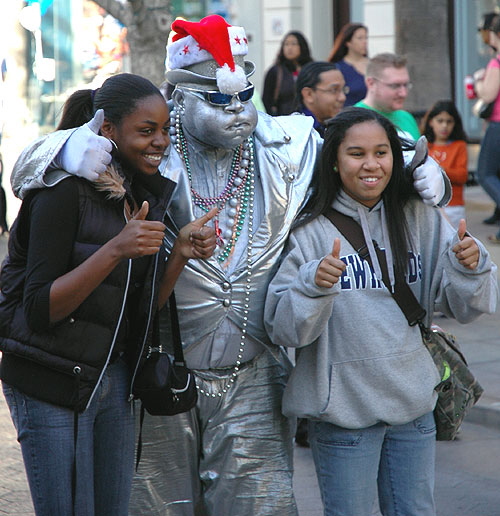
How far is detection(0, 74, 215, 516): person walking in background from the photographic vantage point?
282 cm

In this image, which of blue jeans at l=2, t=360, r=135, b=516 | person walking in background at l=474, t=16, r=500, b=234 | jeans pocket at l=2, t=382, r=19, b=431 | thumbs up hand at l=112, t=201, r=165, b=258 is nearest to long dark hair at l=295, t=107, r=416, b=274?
thumbs up hand at l=112, t=201, r=165, b=258

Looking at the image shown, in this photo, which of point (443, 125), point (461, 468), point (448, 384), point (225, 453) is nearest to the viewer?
point (448, 384)

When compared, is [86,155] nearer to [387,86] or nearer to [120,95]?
[120,95]

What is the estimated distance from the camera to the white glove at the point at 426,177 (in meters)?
3.35

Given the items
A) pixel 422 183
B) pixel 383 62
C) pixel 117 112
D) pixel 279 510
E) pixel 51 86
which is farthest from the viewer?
pixel 51 86

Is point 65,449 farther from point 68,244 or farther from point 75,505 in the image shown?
point 68,244

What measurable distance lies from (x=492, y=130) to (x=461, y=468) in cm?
555

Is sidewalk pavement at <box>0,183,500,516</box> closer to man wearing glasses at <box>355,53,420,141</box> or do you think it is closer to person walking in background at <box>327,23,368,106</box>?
man wearing glasses at <box>355,53,420,141</box>

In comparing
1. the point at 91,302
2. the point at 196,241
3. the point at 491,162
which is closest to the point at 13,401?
the point at 91,302

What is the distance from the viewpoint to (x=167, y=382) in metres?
3.10

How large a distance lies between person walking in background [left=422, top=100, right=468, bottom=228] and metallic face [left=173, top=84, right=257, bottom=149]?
15.0ft

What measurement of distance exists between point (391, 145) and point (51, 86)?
67.4 ft

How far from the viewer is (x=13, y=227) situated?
2.94 metres

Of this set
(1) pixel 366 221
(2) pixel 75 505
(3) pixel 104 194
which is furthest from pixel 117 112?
(2) pixel 75 505
